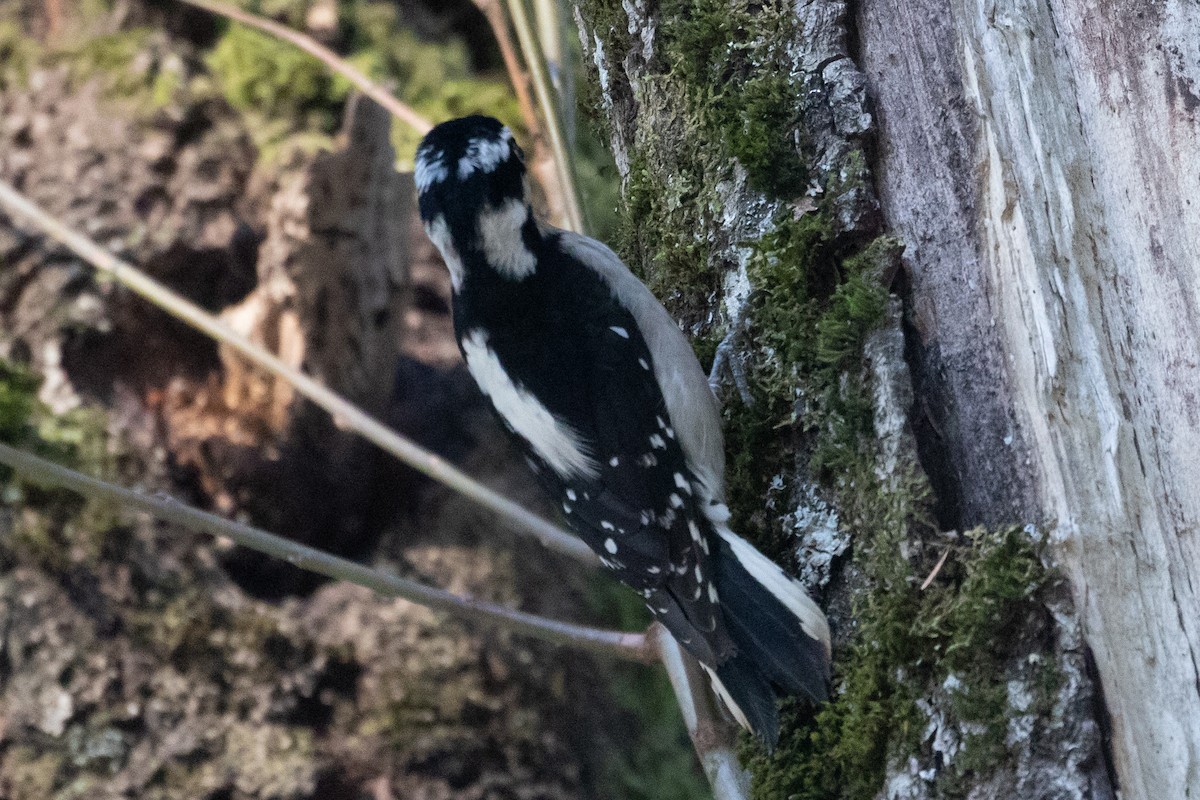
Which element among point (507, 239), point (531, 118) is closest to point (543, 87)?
point (531, 118)

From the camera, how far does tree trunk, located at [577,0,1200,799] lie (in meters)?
1.34

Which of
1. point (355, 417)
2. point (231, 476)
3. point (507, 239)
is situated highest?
point (231, 476)

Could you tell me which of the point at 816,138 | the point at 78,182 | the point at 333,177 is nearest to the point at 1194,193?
the point at 816,138

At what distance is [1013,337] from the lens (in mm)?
1460

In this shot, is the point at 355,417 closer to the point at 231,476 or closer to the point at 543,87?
the point at 543,87

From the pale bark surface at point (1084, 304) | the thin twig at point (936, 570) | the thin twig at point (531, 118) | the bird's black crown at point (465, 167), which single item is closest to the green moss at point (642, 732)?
the thin twig at point (531, 118)

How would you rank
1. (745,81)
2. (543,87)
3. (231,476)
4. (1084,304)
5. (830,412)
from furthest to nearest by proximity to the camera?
(231,476) < (543,87) < (745,81) < (830,412) < (1084,304)

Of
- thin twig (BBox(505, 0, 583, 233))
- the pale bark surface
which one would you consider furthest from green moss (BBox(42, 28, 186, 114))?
the pale bark surface

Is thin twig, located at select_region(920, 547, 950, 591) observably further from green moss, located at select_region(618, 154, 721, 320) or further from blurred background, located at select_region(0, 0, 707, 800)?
blurred background, located at select_region(0, 0, 707, 800)

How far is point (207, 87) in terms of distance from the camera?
3.30 meters

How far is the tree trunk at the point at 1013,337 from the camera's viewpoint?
134cm

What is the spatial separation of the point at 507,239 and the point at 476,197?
11 centimetres

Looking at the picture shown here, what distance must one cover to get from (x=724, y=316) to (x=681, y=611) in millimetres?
500

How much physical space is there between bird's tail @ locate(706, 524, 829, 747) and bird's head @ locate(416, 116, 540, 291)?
0.66m
